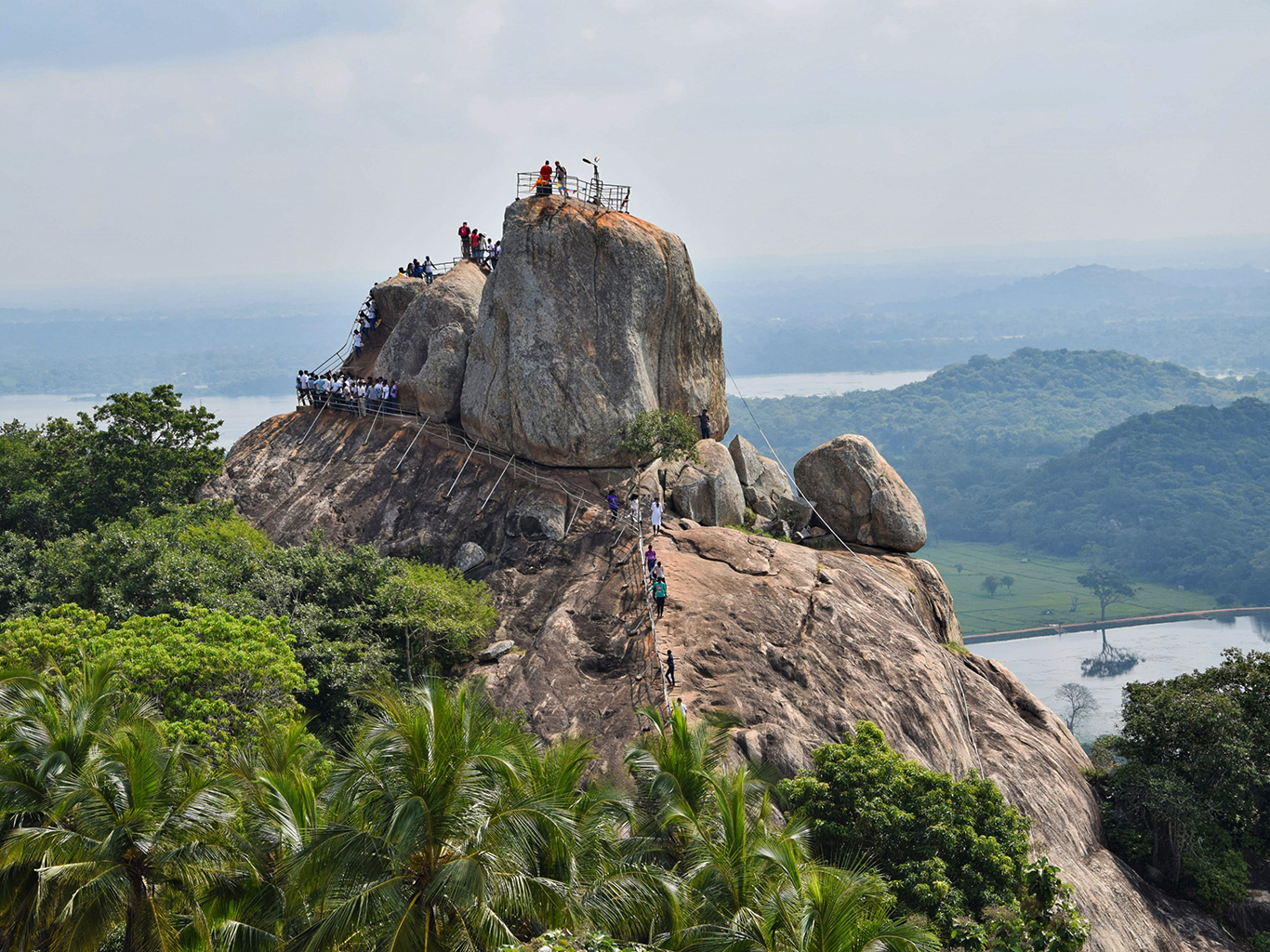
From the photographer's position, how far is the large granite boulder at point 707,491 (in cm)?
4228

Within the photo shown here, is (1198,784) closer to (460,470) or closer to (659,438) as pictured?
(659,438)

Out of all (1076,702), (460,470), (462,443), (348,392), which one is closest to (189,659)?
(460,470)

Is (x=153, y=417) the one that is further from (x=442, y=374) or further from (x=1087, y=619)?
(x=1087, y=619)

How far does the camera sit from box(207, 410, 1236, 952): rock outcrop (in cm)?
3136

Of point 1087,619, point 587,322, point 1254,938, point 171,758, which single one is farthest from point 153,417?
point 1087,619

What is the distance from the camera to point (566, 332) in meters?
42.1

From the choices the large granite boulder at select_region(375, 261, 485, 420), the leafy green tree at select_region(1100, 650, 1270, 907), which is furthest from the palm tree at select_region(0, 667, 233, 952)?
the leafy green tree at select_region(1100, 650, 1270, 907)

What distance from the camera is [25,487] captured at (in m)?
47.5

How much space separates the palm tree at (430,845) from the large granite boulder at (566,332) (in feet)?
86.3

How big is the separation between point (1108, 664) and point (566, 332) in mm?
153311

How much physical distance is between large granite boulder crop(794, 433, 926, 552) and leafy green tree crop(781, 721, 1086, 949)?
18.7 meters

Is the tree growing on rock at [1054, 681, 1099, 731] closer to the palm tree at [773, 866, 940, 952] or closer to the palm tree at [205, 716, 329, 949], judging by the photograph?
the palm tree at [773, 866, 940, 952]

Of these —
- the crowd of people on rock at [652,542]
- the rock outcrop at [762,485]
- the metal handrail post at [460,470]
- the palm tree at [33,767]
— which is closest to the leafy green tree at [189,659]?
the palm tree at [33,767]

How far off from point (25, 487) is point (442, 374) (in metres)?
20.0
